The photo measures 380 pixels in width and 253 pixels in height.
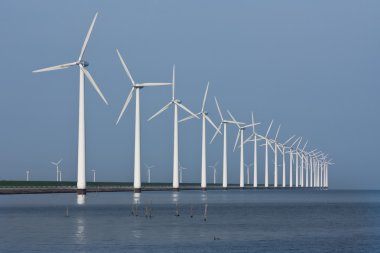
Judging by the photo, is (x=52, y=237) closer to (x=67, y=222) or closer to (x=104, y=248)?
(x=104, y=248)

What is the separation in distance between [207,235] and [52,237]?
1324cm

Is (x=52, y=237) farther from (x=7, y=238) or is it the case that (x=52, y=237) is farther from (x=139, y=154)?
(x=139, y=154)

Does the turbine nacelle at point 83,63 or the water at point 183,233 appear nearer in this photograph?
the water at point 183,233

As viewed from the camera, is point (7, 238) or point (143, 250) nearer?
point (143, 250)

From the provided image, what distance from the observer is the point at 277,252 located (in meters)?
65.3

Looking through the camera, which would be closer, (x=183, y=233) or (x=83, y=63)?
(x=183, y=233)

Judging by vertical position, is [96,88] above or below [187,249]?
above

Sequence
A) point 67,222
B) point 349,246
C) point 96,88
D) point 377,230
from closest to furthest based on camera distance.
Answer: point 349,246 → point 377,230 → point 67,222 → point 96,88

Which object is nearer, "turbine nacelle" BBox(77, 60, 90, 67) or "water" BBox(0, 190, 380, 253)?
"water" BBox(0, 190, 380, 253)

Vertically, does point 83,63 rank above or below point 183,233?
above

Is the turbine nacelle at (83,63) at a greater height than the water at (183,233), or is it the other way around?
the turbine nacelle at (83,63)

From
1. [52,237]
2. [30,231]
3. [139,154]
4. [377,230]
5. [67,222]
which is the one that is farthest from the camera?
[139,154]

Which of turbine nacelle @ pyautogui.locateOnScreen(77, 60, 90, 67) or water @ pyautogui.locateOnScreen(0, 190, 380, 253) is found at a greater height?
turbine nacelle @ pyautogui.locateOnScreen(77, 60, 90, 67)

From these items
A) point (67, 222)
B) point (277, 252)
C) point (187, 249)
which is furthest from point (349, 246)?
point (67, 222)
